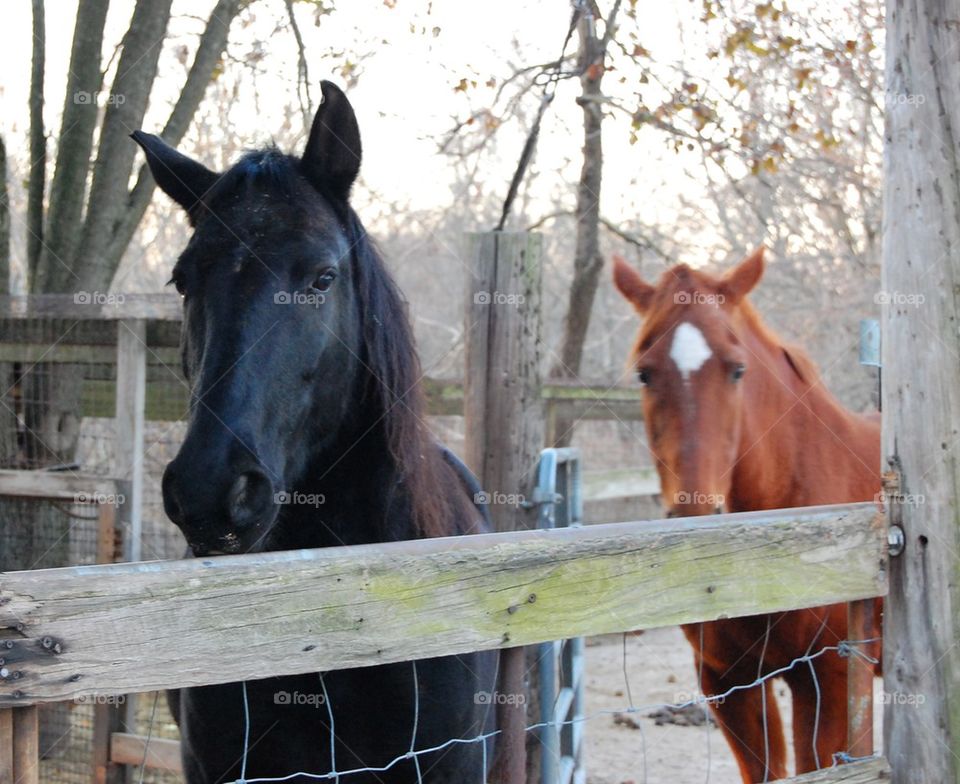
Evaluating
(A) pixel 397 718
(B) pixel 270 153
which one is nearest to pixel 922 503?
(A) pixel 397 718

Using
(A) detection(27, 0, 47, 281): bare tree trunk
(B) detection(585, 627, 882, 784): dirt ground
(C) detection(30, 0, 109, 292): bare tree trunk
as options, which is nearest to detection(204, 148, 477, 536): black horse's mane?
(B) detection(585, 627, 882, 784): dirt ground

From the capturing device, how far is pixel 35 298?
4.44m

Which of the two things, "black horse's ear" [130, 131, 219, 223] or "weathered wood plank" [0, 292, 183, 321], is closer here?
"black horse's ear" [130, 131, 219, 223]

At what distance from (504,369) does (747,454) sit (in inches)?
42.4

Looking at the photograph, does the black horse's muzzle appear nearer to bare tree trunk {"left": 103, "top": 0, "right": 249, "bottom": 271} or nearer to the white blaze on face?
the white blaze on face

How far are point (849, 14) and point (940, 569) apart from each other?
25.7ft

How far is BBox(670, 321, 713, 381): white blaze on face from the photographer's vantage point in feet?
12.4

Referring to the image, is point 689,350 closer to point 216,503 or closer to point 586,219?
point 216,503

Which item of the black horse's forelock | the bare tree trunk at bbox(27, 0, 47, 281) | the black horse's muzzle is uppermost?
the bare tree trunk at bbox(27, 0, 47, 281)

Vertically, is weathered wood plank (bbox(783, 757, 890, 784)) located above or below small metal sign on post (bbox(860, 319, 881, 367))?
below

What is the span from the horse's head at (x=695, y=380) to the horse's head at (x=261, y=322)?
1524 mm

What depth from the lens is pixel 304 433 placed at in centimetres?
242

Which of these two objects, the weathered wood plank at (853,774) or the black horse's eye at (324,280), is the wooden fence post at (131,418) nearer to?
the black horse's eye at (324,280)

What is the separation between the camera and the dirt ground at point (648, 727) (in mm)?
5449
